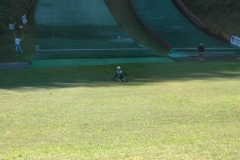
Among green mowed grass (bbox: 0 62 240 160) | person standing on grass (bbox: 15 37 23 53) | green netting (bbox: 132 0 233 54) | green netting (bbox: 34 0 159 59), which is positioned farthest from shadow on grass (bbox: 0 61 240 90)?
green netting (bbox: 132 0 233 54)

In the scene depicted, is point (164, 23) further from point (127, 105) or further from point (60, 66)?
point (127, 105)

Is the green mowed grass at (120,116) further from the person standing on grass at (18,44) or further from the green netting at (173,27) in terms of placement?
the green netting at (173,27)

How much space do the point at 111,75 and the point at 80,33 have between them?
16.5m

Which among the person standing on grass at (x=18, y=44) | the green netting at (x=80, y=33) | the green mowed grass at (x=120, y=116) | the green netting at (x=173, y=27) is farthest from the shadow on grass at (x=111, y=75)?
the green netting at (x=173, y=27)

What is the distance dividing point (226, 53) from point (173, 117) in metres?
24.0

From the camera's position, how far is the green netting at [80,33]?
38.0 m

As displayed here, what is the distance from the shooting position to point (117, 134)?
504 inches

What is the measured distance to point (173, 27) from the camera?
45.2 m

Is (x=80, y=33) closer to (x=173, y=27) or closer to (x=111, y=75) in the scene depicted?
(x=173, y=27)

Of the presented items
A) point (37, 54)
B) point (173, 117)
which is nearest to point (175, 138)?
point (173, 117)

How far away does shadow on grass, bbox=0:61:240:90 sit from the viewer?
83.3 feet

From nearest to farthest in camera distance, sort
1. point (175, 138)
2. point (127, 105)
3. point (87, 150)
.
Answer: point (87, 150) → point (175, 138) → point (127, 105)

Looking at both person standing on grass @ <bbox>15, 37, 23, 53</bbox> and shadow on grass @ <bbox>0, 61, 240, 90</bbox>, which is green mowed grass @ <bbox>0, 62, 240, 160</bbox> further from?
person standing on grass @ <bbox>15, 37, 23, 53</bbox>

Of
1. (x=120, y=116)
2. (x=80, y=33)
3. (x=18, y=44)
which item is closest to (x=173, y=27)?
(x=80, y=33)
